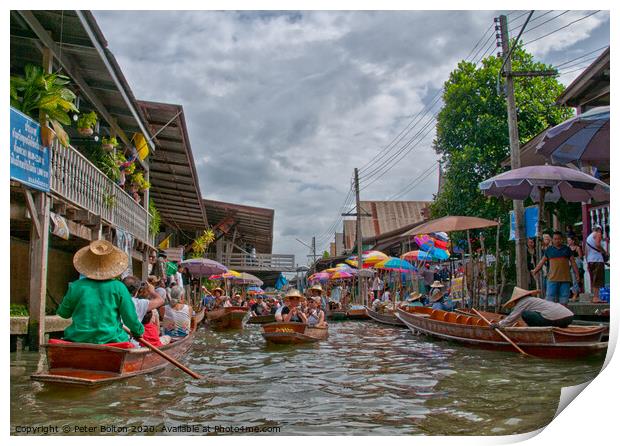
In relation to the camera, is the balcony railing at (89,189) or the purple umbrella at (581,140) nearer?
the purple umbrella at (581,140)

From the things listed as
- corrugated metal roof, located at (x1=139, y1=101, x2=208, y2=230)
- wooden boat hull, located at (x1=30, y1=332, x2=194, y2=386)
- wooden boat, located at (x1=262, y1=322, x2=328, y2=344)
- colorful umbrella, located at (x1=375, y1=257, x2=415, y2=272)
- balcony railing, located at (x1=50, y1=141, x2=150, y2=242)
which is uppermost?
corrugated metal roof, located at (x1=139, y1=101, x2=208, y2=230)

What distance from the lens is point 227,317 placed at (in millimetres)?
15664

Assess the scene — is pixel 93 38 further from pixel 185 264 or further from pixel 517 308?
pixel 185 264

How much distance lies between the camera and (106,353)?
520 centimetres

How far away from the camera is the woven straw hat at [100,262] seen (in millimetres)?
5234

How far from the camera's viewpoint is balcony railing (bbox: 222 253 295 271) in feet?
90.9

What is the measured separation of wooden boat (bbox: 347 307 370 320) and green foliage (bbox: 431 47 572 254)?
7.62m

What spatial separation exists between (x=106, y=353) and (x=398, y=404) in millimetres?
2594

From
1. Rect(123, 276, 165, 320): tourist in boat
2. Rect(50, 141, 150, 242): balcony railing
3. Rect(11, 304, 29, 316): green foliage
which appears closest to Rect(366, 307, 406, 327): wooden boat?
Rect(50, 141, 150, 242): balcony railing

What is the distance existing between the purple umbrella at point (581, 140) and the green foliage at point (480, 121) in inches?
229

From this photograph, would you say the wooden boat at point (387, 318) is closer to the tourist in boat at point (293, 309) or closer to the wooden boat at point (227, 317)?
the wooden boat at point (227, 317)

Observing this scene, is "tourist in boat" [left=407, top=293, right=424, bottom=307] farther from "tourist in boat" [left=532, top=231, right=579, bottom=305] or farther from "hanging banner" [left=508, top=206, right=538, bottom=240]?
"tourist in boat" [left=532, top=231, right=579, bottom=305]

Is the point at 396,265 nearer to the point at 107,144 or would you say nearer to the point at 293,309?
the point at 293,309

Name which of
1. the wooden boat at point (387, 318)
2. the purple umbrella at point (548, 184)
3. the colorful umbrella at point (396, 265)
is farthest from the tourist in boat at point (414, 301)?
the purple umbrella at point (548, 184)
